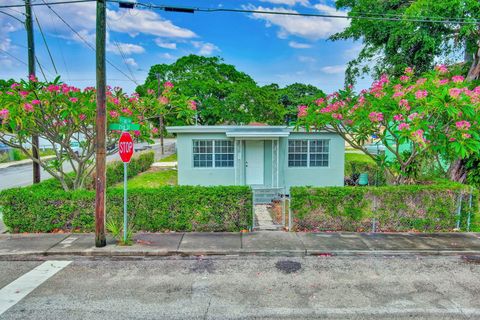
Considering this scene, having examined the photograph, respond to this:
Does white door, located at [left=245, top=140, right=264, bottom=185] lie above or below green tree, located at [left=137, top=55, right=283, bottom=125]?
below

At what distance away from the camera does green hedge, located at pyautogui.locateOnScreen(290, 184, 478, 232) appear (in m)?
8.24

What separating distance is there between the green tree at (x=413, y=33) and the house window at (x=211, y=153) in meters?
7.48

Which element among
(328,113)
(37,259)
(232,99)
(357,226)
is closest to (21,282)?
(37,259)

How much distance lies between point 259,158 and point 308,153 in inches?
84.3

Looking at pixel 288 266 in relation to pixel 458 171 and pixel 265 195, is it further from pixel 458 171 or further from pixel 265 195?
pixel 458 171

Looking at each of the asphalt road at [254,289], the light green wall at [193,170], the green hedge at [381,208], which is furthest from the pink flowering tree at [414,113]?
the light green wall at [193,170]

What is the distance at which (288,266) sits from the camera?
20.8 ft

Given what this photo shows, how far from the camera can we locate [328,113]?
9.29m

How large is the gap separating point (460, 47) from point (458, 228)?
8.03 meters

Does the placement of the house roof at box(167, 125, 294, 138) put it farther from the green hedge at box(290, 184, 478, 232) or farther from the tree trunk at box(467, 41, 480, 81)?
the tree trunk at box(467, 41, 480, 81)

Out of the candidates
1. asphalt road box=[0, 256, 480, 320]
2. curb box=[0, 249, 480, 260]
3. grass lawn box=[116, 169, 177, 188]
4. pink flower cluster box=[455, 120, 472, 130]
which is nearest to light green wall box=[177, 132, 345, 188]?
grass lawn box=[116, 169, 177, 188]

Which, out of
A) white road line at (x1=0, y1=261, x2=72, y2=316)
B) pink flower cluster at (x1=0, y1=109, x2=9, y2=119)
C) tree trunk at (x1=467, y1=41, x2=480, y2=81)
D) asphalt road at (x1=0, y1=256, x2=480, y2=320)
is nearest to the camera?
asphalt road at (x1=0, y1=256, x2=480, y2=320)

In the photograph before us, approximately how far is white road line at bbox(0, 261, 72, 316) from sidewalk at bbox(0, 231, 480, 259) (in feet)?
1.79

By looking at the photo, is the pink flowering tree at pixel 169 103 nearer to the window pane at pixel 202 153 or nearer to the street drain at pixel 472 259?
the window pane at pixel 202 153
